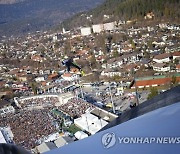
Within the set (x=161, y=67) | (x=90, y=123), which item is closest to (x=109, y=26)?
(x=161, y=67)

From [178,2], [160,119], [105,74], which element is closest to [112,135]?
[160,119]

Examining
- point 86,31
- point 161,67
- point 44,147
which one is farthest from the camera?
point 86,31

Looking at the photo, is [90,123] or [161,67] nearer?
[90,123]

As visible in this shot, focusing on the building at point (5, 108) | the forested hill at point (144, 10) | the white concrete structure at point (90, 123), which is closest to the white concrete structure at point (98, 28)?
the forested hill at point (144, 10)

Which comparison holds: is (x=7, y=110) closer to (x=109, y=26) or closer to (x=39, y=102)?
(x=39, y=102)

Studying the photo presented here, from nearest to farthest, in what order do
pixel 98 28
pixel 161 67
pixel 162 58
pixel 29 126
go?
pixel 29 126 < pixel 161 67 < pixel 162 58 < pixel 98 28

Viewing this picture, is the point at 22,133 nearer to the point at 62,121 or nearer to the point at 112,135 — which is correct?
the point at 62,121
